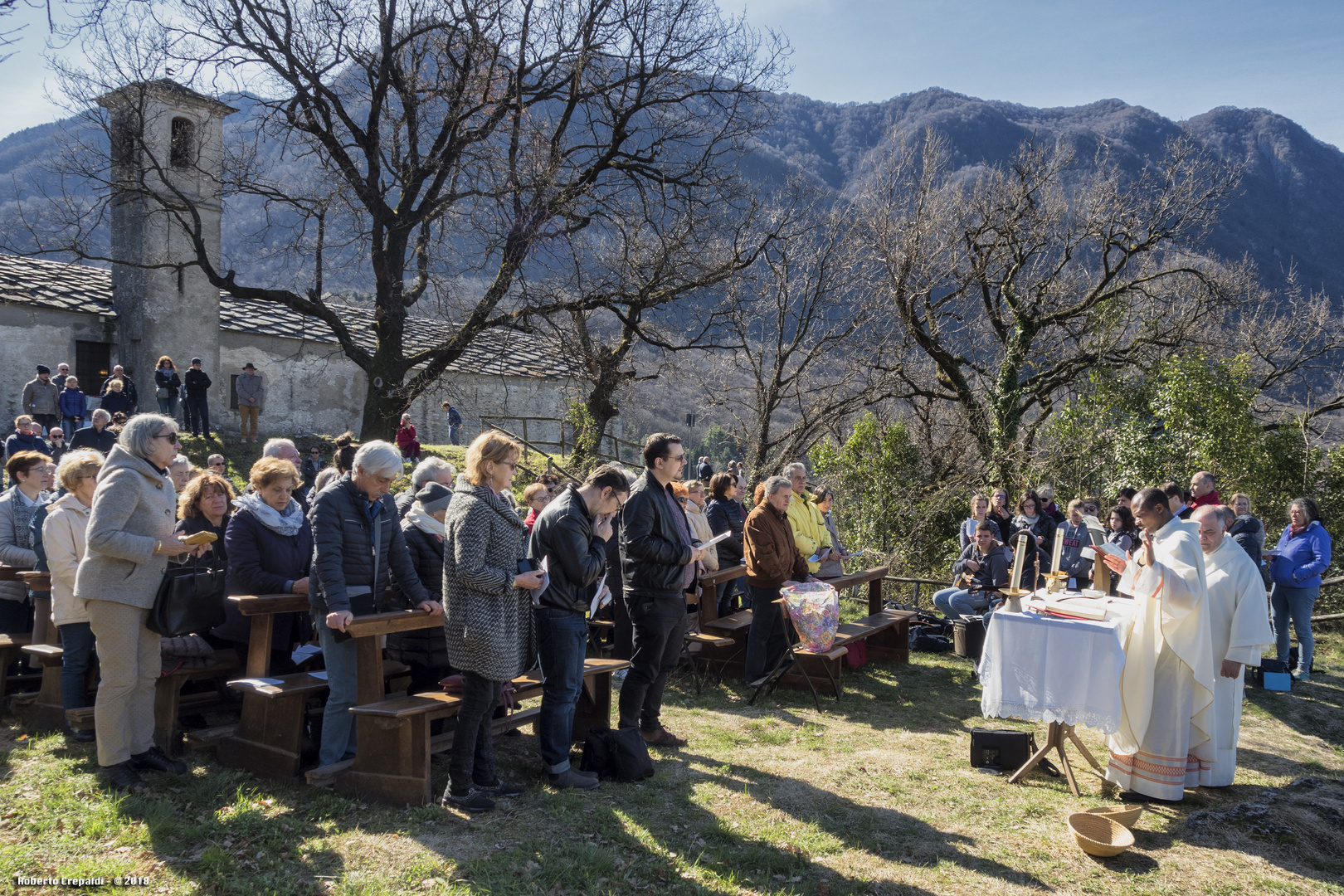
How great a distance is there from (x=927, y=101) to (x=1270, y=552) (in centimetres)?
13834

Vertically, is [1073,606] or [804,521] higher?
[804,521]

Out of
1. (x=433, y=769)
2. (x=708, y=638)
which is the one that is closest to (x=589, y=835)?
(x=433, y=769)

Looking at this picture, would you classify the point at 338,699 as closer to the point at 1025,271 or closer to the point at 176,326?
the point at 1025,271

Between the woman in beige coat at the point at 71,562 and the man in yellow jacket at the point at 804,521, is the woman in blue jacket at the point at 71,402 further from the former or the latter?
the man in yellow jacket at the point at 804,521

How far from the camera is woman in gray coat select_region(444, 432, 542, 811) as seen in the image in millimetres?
4184

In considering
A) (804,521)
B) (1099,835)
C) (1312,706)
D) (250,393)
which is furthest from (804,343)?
(1099,835)

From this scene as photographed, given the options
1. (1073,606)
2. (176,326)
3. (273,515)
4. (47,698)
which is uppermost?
(176,326)

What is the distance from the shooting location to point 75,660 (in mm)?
4961

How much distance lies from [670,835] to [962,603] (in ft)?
17.9

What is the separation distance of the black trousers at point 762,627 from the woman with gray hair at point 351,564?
128 inches

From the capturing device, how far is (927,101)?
13188 cm

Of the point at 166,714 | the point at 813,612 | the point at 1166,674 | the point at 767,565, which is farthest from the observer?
the point at 767,565

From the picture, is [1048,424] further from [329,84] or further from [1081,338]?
[329,84]

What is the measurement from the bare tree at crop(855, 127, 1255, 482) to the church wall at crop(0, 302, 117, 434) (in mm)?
18730
